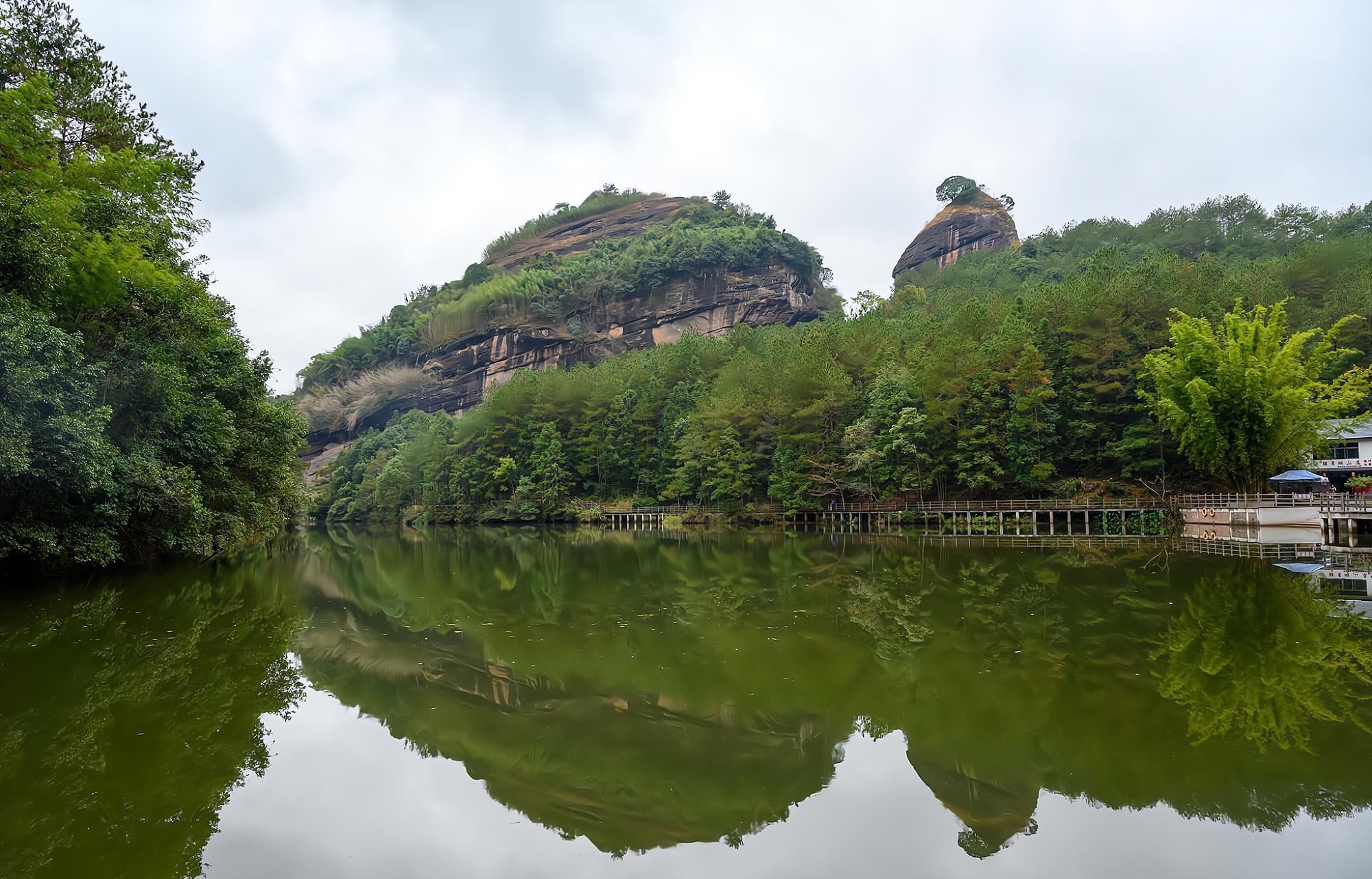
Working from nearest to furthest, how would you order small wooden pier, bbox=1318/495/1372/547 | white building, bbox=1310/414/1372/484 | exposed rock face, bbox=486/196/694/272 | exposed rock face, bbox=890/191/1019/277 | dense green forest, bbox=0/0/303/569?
dense green forest, bbox=0/0/303/569, small wooden pier, bbox=1318/495/1372/547, white building, bbox=1310/414/1372/484, exposed rock face, bbox=890/191/1019/277, exposed rock face, bbox=486/196/694/272

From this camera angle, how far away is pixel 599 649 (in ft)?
28.1

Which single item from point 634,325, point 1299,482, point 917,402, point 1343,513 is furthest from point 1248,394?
point 634,325

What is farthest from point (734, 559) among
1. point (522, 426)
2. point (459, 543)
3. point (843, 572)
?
point (522, 426)

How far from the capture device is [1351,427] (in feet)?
91.7

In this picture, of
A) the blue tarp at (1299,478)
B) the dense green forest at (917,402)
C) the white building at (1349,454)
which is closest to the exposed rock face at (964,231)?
the dense green forest at (917,402)

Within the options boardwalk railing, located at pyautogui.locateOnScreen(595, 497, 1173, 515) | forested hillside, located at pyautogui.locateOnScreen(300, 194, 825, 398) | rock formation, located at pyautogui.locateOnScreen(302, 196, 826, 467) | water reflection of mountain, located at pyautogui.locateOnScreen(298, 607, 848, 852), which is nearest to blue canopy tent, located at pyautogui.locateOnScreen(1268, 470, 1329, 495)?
boardwalk railing, located at pyautogui.locateOnScreen(595, 497, 1173, 515)

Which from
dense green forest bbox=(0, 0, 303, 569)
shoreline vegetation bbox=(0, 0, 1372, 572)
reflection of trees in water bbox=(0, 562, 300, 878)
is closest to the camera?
reflection of trees in water bbox=(0, 562, 300, 878)

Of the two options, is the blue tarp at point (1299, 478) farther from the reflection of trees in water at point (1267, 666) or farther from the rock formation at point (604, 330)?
the rock formation at point (604, 330)

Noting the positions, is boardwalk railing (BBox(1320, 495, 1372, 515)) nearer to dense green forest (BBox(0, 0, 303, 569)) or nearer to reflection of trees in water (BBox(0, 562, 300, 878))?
reflection of trees in water (BBox(0, 562, 300, 878))

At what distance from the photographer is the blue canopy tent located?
2427 centimetres

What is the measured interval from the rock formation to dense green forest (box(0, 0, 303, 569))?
204 ft

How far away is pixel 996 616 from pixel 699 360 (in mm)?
42717

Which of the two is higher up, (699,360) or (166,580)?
(699,360)

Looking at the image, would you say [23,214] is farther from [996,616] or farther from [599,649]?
[996,616]
